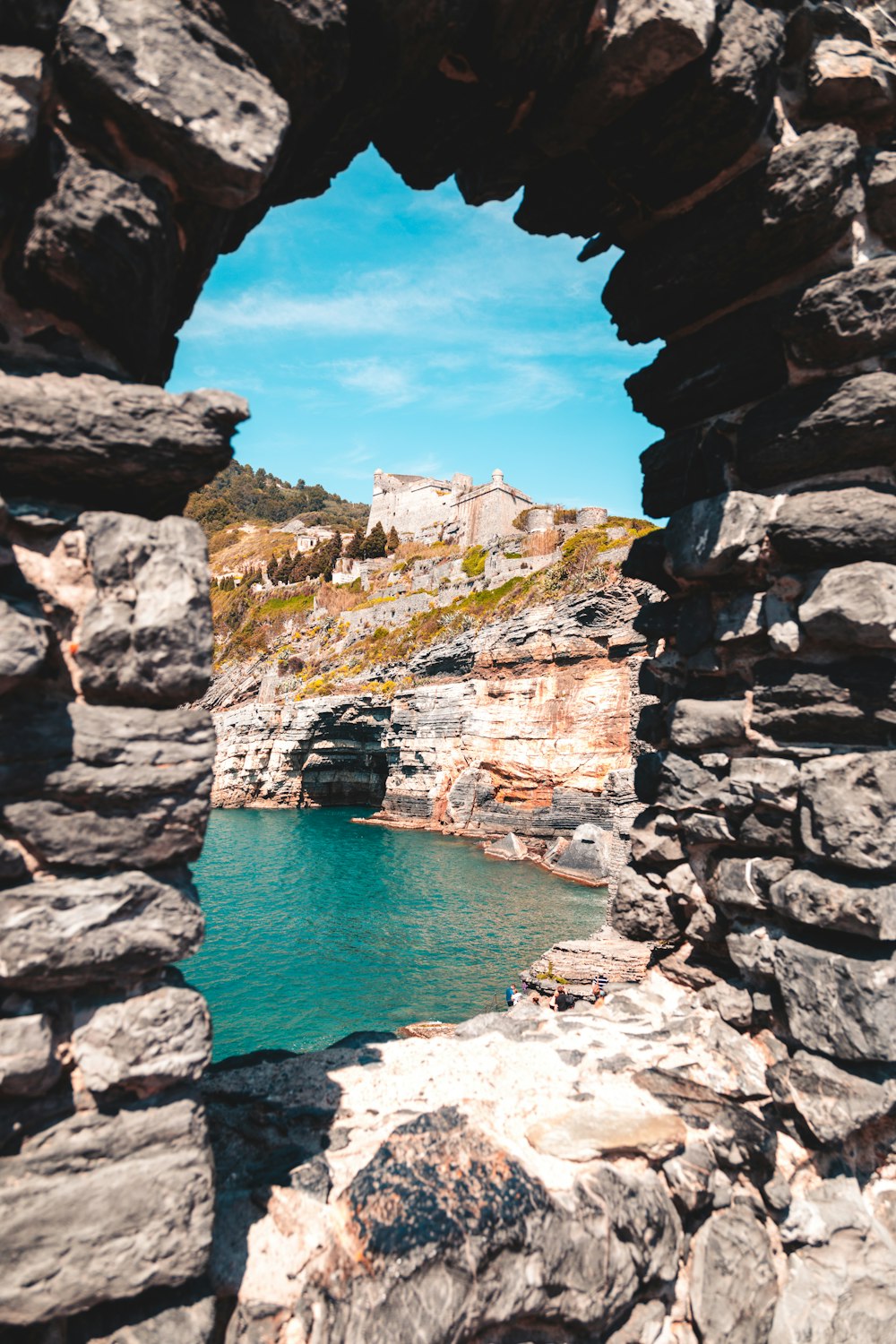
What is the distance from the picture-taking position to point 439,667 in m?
43.2

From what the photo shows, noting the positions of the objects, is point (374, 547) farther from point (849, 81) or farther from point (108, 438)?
point (108, 438)

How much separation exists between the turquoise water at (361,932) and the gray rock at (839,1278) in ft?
40.1

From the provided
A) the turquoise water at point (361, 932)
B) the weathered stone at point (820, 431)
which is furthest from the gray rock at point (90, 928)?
the turquoise water at point (361, 932)

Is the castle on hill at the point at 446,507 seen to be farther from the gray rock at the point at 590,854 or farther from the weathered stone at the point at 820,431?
the weathered stone at the point at 820,431

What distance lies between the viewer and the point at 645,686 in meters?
5.54

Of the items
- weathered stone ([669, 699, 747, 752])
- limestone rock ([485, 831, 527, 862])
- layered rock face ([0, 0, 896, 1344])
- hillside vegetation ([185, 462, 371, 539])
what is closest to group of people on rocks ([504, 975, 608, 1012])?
layered rock face ([0, 0, 896, 1344])

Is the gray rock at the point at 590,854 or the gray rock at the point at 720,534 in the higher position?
the gray rock at the point at 720,534

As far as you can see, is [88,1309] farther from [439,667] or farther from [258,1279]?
[439,667]

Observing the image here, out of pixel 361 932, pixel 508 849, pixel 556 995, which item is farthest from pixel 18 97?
pixel 508 849

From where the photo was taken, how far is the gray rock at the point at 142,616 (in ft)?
8.04

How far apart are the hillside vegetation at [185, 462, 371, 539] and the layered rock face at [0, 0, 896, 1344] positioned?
99260 mm

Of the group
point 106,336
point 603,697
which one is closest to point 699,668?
point 106,336

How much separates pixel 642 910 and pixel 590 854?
27055 millimetres

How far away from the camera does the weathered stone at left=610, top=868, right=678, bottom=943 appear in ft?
16.1
